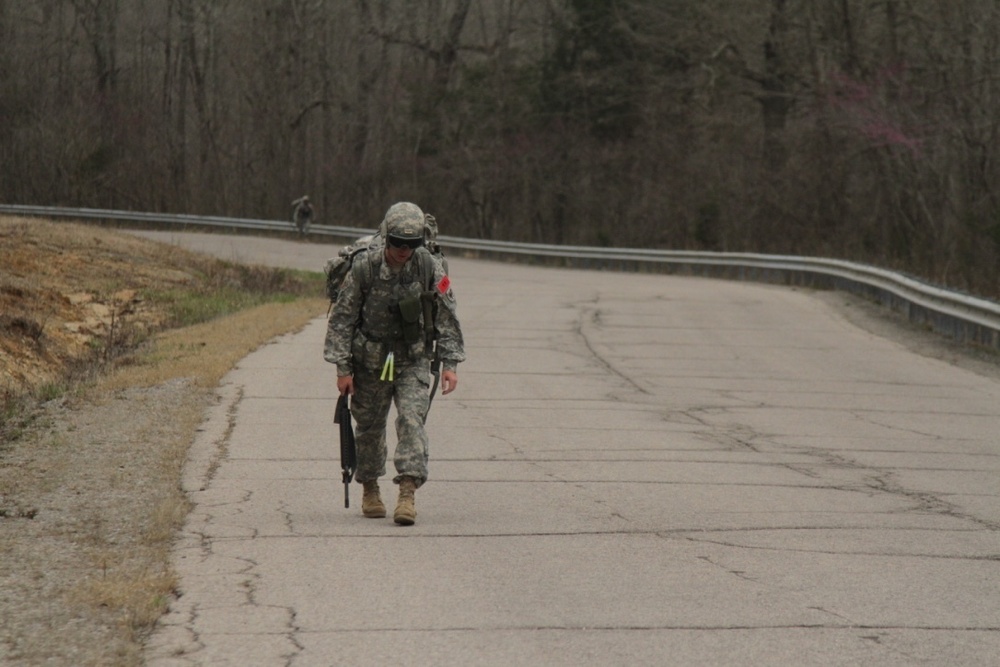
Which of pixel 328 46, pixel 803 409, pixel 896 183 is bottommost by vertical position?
pixel 803 409

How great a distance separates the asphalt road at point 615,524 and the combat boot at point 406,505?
0.46 ft

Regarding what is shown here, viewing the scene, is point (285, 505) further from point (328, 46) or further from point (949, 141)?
point (328, 46)

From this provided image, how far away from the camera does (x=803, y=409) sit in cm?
1520

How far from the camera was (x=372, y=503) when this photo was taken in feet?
30.3

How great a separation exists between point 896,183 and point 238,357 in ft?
89.6

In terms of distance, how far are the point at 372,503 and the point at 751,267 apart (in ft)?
88.4

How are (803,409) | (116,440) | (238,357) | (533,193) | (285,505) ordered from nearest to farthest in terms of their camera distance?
(285,505) < (116,440) < (803,409) < (238,357) < (533,193)

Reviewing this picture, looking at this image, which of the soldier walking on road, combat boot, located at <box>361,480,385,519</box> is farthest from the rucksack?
combat boot, located at <box>361,480,385,519</box>

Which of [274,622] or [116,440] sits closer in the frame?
[274,622]

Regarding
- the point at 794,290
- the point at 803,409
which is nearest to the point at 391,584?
the point at 803,409

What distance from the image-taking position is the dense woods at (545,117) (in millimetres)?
40562

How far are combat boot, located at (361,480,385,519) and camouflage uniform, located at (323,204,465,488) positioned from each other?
5 cm

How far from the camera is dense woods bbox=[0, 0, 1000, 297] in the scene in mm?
40562

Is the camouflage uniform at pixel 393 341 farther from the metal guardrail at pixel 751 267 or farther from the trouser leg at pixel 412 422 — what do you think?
the metal guardrail at pixel 751 267
